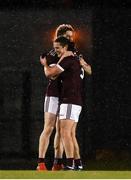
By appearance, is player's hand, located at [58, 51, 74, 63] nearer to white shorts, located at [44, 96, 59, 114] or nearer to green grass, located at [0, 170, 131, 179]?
white shorts, located at [44, 96, 59, 114]

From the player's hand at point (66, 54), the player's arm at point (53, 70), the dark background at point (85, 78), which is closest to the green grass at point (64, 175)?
the player's arm at point (53, 70)

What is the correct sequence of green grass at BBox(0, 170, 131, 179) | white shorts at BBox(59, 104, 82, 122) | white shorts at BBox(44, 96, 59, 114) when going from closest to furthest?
green grass at BBox(0, 170, 131, 179) < white shorts at BBox(59, 104, 82, 122) < white shorts at BBox(44, 96, 59, 114)

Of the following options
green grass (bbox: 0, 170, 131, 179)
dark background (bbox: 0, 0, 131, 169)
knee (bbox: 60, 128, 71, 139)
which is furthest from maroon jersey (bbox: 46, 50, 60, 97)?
dark background (bbox: 0, 0, 131, 169)

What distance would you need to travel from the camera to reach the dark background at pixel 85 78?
12577 millimetres

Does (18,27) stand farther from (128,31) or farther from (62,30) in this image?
(62,30)

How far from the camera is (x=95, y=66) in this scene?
12617 mm

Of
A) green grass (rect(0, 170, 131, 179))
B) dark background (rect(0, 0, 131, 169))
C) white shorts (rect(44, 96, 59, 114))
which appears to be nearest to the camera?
green grass (rect(0, 170, 131, 179))

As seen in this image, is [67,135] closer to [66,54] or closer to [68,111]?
[68,111]

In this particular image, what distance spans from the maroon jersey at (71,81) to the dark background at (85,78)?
252cm

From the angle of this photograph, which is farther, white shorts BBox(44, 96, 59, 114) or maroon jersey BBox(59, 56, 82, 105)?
white shorts BBox(44, 96, 59, 114)

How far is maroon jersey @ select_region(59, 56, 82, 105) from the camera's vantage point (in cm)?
990

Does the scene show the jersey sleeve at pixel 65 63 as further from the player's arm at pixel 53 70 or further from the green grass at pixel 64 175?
the green grass at pixel 64 175

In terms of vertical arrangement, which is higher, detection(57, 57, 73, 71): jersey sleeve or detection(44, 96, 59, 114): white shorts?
detection(57, 57, 73, 71): jersey sleeve

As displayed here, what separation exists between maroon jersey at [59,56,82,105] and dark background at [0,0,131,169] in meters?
2.52
